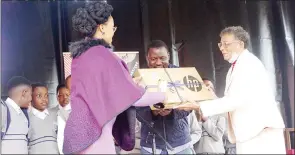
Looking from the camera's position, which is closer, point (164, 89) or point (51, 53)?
point (164, 89)

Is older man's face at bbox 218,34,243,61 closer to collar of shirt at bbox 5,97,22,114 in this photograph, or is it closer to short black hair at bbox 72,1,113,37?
short black hair at bbox 72,1,113,37

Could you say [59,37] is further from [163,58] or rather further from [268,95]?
[268,95]

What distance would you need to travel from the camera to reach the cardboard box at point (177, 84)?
2439mm

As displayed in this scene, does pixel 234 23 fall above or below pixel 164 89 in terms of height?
above

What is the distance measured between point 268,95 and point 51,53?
5.57ft

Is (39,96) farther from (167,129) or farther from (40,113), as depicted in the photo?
(167,129)

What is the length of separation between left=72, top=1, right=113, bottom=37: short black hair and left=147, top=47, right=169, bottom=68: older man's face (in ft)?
2.34

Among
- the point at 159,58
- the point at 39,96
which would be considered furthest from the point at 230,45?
the point at 39,96

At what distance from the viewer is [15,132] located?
10.1 ft

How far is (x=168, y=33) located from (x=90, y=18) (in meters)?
1.12

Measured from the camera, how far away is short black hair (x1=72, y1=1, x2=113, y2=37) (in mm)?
2111

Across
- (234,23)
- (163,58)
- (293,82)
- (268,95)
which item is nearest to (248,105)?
(268,95)

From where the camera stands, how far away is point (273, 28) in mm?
3404

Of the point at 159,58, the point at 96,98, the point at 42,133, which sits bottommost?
the point at 42,133
